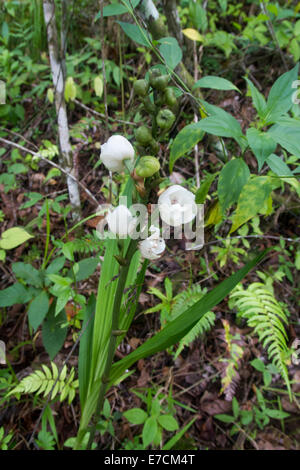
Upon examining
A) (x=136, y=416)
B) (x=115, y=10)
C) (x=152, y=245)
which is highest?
(x=115, y=10)

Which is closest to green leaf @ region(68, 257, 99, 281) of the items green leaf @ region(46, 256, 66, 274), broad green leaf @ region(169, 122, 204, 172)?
green leaf @ region(46, 256, 66, 274)

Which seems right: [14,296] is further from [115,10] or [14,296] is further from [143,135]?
[115,10]

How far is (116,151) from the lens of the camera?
0.79 meters

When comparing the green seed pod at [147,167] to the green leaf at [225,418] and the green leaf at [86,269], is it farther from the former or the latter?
the green leaf at [225,418]

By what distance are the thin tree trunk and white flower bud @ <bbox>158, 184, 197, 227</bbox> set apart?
117cm

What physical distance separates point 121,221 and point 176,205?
0.14 m

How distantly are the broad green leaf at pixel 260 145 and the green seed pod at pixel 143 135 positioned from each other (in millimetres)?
239

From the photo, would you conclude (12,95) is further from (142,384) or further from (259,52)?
(142,384)

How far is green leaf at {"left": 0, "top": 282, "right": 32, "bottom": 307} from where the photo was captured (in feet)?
4.48

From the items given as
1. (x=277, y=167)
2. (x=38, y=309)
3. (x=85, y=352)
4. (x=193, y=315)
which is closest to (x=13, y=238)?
(x=38, y=309)

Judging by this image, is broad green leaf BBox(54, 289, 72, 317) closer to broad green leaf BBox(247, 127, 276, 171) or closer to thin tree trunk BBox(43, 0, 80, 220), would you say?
thin tree trunk BBox(43, 0, 80, 220)

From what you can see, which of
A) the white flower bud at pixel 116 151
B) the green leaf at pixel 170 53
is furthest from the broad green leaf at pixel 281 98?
the white flower bud at pixel 116 151

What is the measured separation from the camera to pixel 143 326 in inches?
73.1

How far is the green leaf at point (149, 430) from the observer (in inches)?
50.2
